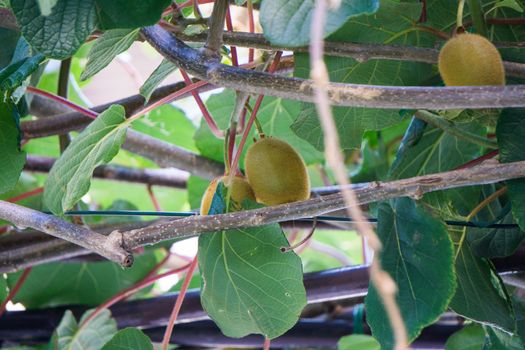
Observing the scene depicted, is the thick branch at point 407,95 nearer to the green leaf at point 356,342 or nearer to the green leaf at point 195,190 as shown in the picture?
the green leaf at point 356,342

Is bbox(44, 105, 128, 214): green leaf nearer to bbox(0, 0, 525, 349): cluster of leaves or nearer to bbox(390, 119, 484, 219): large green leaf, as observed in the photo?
bbox(0, 0, 525, 349): cluster of leaves

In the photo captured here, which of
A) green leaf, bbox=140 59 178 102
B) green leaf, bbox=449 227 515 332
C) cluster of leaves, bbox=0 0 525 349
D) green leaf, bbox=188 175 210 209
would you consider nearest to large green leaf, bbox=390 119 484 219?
cluster of leaves, bbox=0 0 525 349

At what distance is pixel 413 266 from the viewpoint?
488 millimetres

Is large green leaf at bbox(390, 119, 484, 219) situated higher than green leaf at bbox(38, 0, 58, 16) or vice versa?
large green leaf at bbox(390, 119, 484, 219)

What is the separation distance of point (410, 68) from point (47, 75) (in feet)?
2.19

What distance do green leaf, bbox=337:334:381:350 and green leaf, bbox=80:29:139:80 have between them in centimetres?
38

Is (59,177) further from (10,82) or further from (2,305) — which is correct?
(2,305)

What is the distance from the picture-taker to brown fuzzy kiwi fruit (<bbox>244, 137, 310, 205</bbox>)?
55 cm

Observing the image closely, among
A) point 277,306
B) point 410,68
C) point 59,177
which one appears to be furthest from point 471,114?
point 59,177

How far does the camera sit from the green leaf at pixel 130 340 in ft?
1.97

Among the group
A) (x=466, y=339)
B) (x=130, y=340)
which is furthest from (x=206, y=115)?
(x=466, y=339)

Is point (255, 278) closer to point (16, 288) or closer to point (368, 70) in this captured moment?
point (368, 70)

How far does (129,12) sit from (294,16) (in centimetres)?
11

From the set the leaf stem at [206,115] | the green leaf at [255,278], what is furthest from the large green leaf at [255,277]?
the leaf stem at [206,115]
